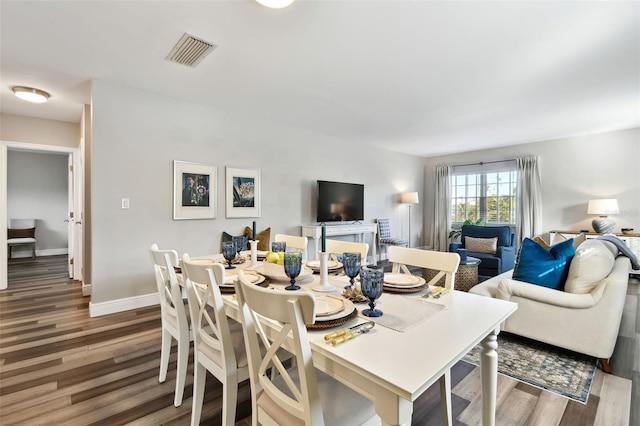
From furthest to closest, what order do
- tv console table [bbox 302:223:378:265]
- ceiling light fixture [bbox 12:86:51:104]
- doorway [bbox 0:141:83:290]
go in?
tv console table [bbox 302:223:378:265] < doorway [bbox 0:141:83:290] < ceiling light fixture [bbox 12:86:51:104]

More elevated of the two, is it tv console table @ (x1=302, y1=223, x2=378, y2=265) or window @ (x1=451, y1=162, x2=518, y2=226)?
window @ (x1=451, y1=162, x2=518, y2=226)

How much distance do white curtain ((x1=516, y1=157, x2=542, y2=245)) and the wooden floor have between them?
318 centimetres

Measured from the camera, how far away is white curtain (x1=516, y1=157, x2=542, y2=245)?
19.1ft

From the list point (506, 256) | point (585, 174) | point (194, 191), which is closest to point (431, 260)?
point (194, 191)

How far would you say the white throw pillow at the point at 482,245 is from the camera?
4770mm

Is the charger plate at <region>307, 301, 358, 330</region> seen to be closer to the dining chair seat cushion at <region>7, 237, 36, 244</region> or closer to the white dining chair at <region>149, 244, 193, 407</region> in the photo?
the white dining chair at <region>149, 244, 193, 407</region>

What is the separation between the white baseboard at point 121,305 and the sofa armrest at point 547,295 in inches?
141

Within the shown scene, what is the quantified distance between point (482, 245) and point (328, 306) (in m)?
4.50

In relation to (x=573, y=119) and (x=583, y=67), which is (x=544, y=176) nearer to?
(x=573, y=119)

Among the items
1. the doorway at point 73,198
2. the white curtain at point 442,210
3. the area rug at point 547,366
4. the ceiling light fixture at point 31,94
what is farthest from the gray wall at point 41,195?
the white curtain at point 442,210

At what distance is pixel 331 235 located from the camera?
17.0ft

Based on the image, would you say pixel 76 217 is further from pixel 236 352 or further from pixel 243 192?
pixel 236 352

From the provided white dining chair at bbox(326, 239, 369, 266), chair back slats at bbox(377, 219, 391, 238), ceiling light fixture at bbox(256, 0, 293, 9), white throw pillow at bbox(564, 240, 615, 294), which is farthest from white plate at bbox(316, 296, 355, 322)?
chair back slats at bbox(377, 219, 391, 238)

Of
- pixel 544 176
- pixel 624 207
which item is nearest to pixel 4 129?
pixel 544 176
